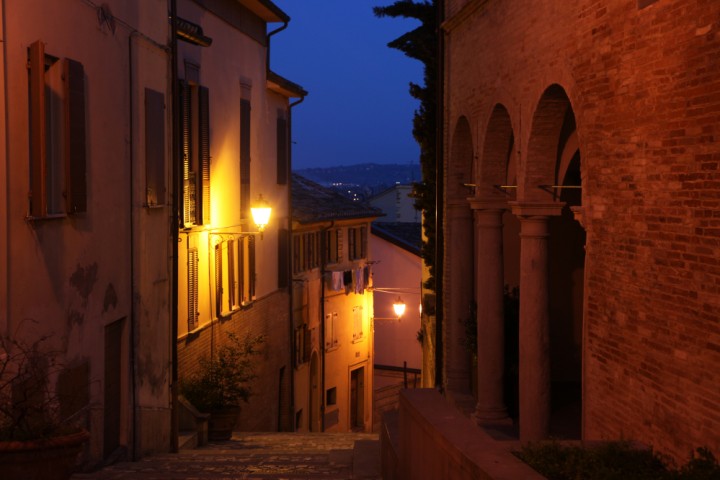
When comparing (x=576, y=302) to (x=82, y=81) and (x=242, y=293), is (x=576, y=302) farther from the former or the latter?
(x=82, y=81)

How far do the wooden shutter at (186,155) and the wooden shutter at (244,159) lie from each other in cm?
410

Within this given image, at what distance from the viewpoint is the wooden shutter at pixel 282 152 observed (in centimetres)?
2627

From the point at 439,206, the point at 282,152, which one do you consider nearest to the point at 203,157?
the point at 439,206

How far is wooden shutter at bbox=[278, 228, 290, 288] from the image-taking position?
26020 mm

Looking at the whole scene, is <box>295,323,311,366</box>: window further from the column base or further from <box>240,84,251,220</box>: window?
the column base

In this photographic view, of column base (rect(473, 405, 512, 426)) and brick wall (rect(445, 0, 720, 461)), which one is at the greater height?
brick wall (rect(445, 0, 720, 461))

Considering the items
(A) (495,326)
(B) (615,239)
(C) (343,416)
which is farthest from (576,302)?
(C) (343,416)

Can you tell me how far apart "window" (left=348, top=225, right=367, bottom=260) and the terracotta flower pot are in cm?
2949

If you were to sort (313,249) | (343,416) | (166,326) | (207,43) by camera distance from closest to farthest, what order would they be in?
(166,326), (207,43), (313,249), (343,416)

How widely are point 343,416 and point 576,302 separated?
65.7 feet

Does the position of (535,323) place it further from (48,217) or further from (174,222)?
(48,217)

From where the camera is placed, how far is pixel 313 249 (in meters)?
32.1

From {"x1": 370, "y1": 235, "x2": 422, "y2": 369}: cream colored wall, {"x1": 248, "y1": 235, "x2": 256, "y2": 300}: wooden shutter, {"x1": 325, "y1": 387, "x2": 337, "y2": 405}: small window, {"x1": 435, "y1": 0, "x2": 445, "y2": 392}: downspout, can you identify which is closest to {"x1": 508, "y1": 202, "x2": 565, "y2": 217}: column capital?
{"x1": 435, "y1": 0, "x2": 445, "y2": 392}: downspout

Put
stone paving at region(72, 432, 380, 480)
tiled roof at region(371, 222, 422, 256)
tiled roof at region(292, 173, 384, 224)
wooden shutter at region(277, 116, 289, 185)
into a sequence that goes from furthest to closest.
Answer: tiled roof at region(371, 222, 422, 256)
tiled roof at region(292, 173, 384, 224)
wooden shutter at region(277, 116, 289, 185)
stone paving at region(72, 432, 380, 480)
